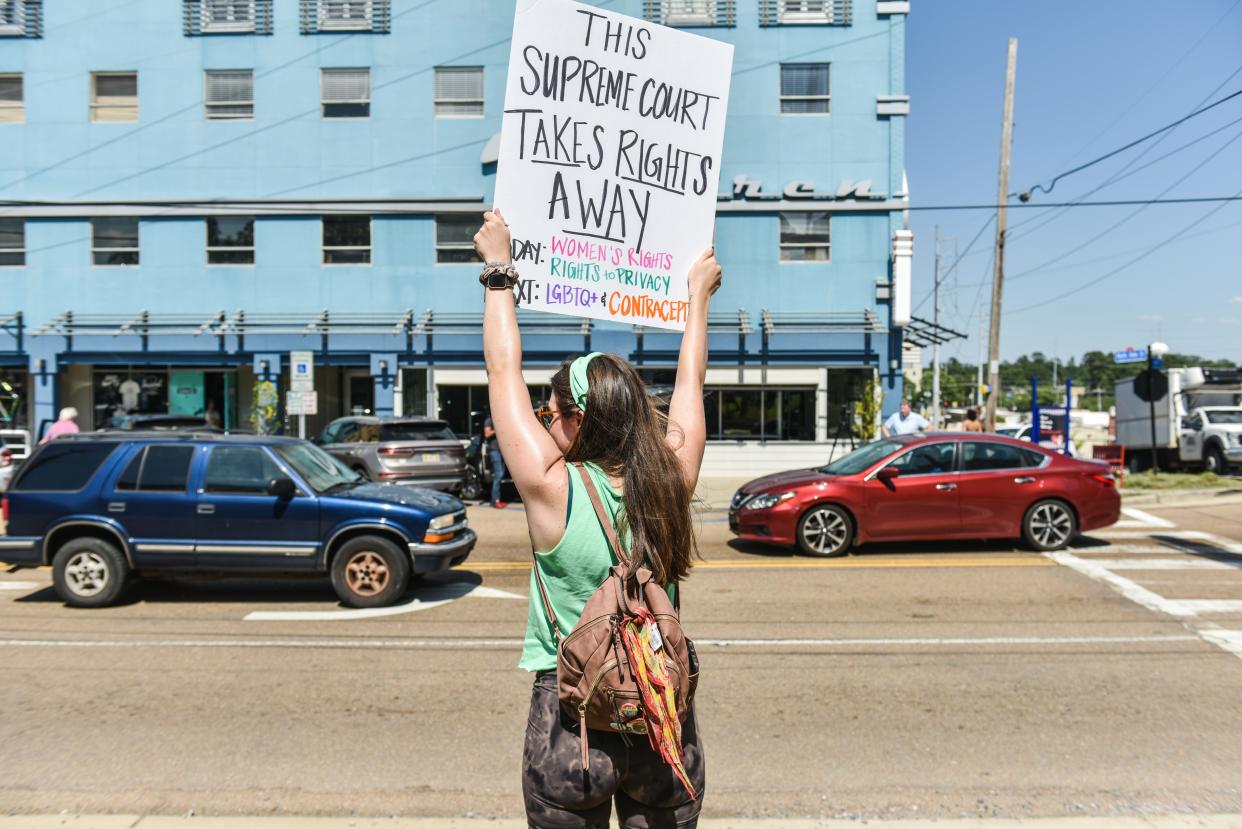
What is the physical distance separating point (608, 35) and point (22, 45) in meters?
27.5

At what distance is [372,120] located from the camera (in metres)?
24.0

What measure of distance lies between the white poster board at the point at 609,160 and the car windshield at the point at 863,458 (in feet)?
28.8

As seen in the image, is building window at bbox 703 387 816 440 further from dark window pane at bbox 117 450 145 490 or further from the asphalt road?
dark window pane at bbox 117 450 145 490

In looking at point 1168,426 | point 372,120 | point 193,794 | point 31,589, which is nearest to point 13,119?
point 372,120

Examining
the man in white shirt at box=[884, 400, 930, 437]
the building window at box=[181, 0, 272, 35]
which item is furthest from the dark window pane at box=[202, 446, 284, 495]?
the building window at box=[181, 0, 272, 35]

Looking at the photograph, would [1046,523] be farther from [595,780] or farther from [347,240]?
[347,240]

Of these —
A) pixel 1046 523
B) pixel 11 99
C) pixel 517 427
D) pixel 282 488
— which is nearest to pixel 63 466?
pixel 282 488

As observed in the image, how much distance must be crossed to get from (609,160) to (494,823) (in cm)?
287

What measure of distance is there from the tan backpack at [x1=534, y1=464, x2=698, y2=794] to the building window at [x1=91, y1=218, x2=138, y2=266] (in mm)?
25910

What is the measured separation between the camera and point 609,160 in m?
3.23

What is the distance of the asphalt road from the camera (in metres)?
4.55

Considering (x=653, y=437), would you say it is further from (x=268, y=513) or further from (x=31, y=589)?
(x=31, y=589)

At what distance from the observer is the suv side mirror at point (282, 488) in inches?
342

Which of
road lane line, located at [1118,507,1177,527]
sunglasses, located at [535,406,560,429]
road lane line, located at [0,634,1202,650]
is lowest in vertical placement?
road lane line, located at [0,634,1202,650]
